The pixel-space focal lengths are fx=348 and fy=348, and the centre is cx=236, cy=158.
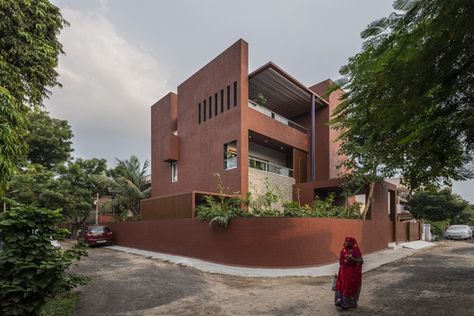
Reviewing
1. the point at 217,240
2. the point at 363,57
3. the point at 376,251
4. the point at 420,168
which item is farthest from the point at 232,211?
the point at 363,57

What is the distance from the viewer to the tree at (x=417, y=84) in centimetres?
265

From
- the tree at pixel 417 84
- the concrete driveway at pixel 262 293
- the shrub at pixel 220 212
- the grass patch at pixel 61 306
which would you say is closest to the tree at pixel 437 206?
the concrete driveway at pixel 262 293

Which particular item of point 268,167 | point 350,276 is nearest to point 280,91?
point 268,167

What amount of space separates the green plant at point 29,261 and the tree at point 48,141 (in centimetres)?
2721

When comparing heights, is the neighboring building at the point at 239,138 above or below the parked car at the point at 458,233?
above

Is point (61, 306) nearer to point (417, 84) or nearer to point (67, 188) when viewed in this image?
point (417, 84)

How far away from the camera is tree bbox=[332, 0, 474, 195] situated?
2646mm

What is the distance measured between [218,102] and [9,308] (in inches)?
561

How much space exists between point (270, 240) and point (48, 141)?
83.4 ft

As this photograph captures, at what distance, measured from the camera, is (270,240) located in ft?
40.8

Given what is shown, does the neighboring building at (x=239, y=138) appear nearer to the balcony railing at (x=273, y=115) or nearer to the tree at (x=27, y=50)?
the balcony railing at (x=273, y=115)

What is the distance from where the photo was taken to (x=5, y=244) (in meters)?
5.62

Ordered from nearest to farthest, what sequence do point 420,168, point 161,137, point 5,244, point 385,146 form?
point 385,146
point 420,168
point 5,244
point 161,137

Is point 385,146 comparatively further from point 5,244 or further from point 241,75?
point 241,75
